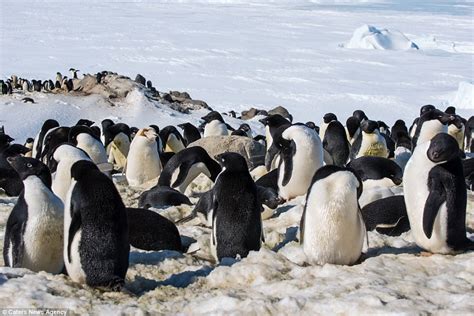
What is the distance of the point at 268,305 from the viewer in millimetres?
2998

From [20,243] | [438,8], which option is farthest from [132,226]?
[438,8]

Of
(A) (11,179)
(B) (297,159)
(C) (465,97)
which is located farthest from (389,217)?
(C) (465,97)

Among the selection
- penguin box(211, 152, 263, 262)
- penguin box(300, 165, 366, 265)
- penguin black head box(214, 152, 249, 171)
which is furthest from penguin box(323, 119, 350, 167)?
penguin box(300, 165, 366, 265)

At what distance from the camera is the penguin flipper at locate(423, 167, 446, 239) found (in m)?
3.89

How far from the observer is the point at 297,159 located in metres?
6.30

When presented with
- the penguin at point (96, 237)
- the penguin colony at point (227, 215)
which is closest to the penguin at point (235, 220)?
the penguin colony at point (227, 215)

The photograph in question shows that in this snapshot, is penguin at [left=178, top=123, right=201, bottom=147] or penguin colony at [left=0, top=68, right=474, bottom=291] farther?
penguin at [left=178, top=123, right=201, bottom=147]

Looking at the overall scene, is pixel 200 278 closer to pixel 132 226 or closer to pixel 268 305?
pixel 268 305

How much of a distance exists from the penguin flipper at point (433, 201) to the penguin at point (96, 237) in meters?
1.73

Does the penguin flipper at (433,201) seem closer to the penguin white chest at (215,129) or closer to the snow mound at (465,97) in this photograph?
the penguin white chest at (215,129)

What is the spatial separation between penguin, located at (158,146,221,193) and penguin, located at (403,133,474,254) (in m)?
3.50

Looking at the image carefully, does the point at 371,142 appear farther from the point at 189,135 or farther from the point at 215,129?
the point at 189,135

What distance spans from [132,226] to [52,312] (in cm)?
166

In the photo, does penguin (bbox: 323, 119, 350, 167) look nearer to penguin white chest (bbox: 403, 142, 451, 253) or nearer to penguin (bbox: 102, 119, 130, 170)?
penguin (bbox: 102, 119, 130, 170)
